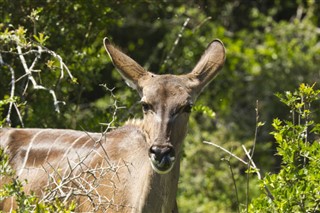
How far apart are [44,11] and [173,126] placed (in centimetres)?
212

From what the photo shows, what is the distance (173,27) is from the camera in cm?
1201

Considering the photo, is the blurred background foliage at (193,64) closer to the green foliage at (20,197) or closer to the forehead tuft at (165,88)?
the forehead tuft at (165,88)

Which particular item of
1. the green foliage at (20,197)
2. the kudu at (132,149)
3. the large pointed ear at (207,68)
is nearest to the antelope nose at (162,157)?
the kudu at (132,149)

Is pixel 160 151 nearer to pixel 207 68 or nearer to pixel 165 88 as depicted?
pixel 165 88

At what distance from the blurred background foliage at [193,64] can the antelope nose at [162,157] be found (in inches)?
48.4

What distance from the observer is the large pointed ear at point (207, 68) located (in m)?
5.83

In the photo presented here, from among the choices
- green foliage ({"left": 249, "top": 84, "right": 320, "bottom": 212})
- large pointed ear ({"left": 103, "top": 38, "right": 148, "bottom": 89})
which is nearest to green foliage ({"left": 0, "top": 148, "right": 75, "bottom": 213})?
green foliage ({"left": 249, "top": 84, "right": 320, "bottom": 212})

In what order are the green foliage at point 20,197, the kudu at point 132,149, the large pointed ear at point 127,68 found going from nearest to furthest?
1. the green foliage at point 20,197
2. the kudu at point 132,149
3. the large pointed ear at point 127,68

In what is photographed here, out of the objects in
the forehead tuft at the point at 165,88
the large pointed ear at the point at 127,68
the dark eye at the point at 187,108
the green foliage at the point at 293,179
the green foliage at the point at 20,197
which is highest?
the large pointed ear at the point at 127,68

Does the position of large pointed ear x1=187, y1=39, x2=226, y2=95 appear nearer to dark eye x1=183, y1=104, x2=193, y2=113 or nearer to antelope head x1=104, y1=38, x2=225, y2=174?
antelope head x1=104, y1=38, x2=225, y2=174

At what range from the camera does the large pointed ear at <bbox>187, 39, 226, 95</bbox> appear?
5.83 metres

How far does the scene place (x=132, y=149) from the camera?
5.77 metres

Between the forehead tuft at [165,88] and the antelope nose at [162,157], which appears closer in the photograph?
the antelope nose at [162,157]

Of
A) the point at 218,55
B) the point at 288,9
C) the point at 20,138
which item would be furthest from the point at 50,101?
the point at 288,9
